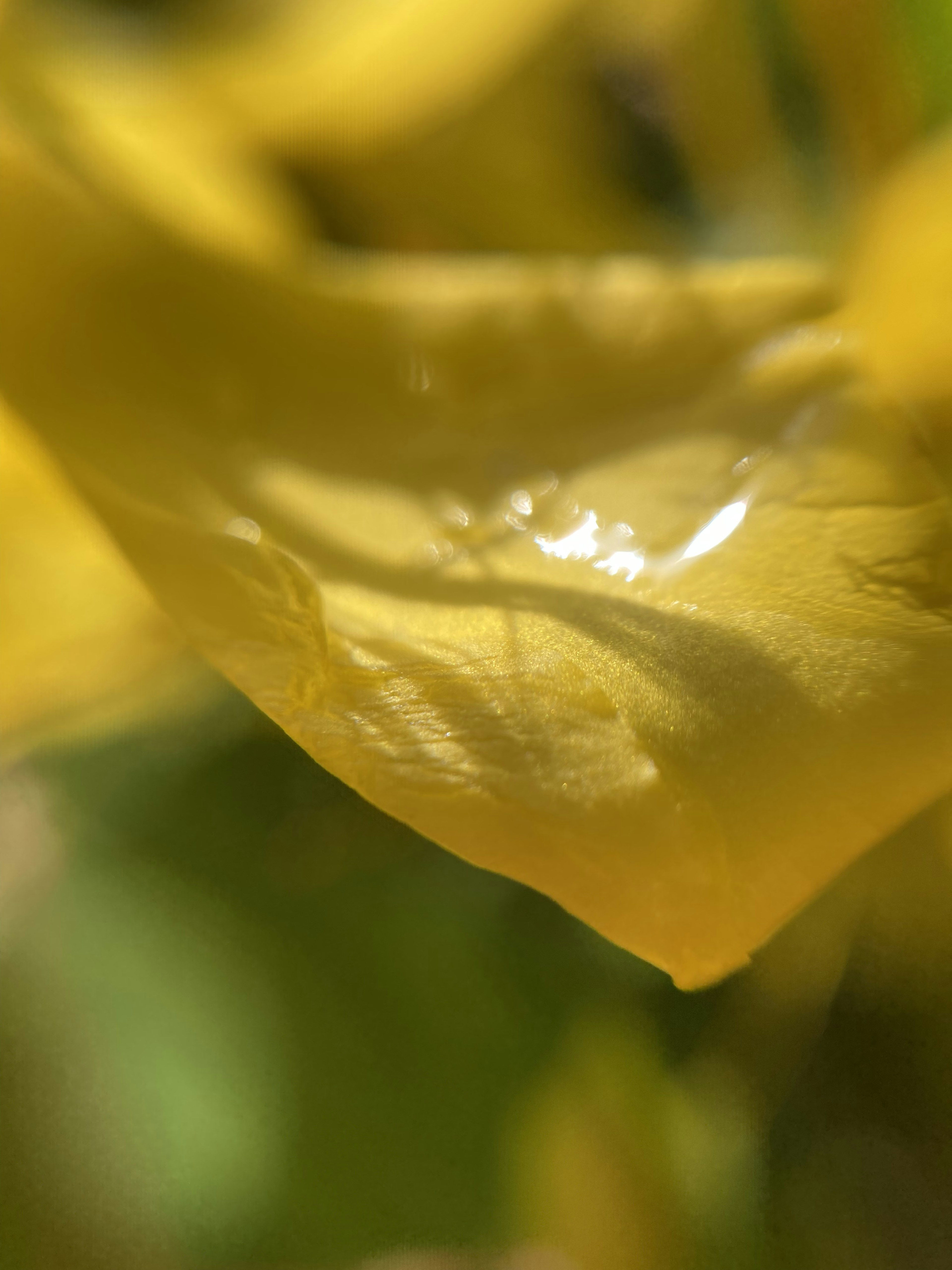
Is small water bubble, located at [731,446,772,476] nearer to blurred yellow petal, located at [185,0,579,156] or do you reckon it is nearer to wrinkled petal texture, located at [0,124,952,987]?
wrinkled petal texture, located at [0,124,952,987]

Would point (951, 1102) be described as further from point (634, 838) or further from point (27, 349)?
point (27, 349)

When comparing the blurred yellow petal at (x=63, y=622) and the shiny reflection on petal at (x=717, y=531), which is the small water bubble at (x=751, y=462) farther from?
the blurred yellow petal at (x=63, y=622)

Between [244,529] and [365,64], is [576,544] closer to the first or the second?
[244,529]

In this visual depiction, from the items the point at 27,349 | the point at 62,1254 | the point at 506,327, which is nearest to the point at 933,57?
the point at 506,327

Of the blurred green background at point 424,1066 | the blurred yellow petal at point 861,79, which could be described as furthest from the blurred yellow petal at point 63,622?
the blurred yellow petal at point 861,79

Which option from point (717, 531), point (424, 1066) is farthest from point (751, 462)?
point (424, 1066)

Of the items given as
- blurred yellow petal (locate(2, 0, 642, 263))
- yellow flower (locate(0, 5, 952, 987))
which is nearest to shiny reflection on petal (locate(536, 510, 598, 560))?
yellow flower (locate(0, 5, 952, 987))
